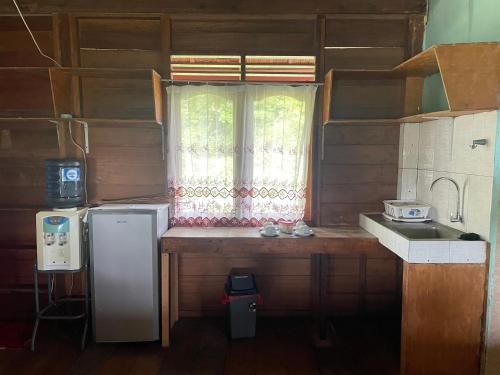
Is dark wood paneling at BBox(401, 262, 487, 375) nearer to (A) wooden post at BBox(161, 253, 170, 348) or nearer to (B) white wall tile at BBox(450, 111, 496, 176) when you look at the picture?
(B) white wall tile at BBox(450, 111, 496, 176)

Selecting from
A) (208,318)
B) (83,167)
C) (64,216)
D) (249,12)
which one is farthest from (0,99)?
(208,318)

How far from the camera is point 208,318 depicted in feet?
9.77

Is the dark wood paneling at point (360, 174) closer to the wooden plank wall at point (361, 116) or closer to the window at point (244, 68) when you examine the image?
the wooden plank wall at point (361, 116)

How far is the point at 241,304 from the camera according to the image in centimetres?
265

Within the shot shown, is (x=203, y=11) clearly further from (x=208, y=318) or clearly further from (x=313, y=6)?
(x=208, y=318)

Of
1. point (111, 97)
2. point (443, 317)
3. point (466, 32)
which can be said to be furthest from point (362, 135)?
point (111, 97)

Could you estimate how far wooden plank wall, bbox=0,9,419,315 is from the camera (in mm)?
2816

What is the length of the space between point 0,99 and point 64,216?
123 cm

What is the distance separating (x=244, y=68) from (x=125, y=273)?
179 centimetres

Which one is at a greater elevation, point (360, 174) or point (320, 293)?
point (360, 174)

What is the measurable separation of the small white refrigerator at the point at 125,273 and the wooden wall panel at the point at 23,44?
4.59 feet

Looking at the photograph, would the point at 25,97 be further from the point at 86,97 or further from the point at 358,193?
the point at 358,193

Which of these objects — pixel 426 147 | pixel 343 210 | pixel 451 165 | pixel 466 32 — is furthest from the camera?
pixel 343 210

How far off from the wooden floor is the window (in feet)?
6.55
